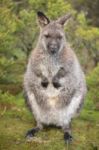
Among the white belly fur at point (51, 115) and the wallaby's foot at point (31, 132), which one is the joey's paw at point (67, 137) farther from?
the wallaby's foot at point (31, 132)

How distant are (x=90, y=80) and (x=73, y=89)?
2908 mm

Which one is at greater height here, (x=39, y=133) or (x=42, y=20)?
(x=42, y=20)

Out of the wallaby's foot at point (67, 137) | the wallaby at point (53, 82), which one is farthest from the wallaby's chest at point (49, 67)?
the wallaby's foot at point (67, 137)

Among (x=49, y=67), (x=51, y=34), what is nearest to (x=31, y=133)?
(x=49, y=67)

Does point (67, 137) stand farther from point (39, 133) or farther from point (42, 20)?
point (42, 20)

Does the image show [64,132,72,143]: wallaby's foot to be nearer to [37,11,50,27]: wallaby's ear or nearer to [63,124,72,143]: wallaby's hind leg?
[63,124,72,143]: wallaby's hind leg

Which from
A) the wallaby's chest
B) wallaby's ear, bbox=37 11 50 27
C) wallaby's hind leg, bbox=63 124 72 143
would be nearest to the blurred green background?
wallaby's hind leg, bbox=63 124 72 143

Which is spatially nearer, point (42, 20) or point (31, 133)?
point (31, 133)

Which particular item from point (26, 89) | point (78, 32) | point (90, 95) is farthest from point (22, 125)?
point (78, 32)

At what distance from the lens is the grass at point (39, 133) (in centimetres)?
927

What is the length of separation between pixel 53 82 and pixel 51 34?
91cm

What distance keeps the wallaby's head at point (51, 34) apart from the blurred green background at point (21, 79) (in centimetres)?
160

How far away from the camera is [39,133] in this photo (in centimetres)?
980

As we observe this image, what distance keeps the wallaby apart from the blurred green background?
318mm
